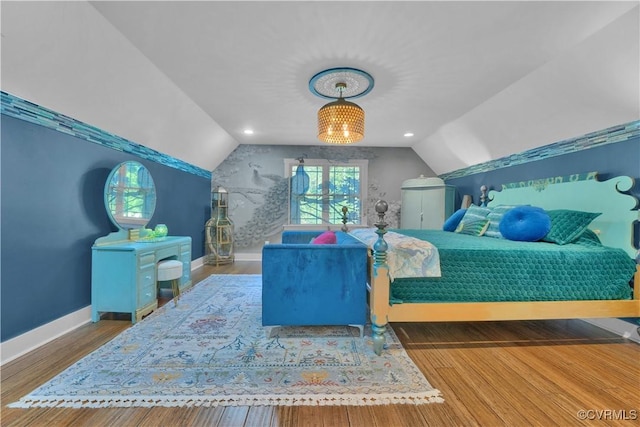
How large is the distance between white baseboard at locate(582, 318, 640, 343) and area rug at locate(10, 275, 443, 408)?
6.40 ft

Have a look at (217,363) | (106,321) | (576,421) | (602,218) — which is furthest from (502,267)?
(106,321)

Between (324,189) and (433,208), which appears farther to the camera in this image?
(324,189)

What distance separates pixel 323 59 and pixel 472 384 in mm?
2654

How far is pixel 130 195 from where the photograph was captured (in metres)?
2.85

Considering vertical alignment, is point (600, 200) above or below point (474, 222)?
above

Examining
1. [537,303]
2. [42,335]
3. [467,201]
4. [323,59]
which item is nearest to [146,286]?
[42,335]

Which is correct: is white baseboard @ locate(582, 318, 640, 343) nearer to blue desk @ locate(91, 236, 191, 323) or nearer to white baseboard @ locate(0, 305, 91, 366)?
blue desk @ locate(91, 236, 191, 323)

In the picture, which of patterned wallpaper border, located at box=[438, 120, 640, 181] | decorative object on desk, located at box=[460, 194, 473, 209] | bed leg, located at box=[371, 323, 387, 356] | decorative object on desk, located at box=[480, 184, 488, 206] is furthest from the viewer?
decorative object on desk, located at box=[460, 194, 473, 209]

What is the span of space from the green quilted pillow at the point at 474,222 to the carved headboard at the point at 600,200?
609 mm

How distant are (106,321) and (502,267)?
3.45 metres

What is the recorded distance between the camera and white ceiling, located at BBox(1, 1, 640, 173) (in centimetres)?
173

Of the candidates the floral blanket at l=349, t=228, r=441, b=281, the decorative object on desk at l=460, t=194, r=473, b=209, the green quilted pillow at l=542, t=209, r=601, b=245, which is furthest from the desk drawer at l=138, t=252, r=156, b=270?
the decorative object on desk at l=460, t=194, r=473, b=209

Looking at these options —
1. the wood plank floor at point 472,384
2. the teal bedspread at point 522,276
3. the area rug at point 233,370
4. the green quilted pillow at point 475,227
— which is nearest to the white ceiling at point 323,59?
the green quilted pillow at point 475,227

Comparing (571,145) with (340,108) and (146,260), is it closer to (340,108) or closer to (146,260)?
(340,108)
